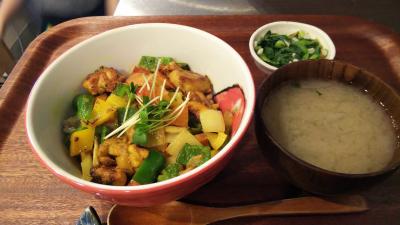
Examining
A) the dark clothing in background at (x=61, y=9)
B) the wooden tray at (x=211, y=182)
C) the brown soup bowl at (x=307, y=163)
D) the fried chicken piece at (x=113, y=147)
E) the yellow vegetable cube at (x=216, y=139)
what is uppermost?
the brown soup bowl at (x=307, y=163)

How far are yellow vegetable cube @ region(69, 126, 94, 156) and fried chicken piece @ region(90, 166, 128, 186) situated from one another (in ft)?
0.28

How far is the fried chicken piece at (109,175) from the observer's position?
851mm

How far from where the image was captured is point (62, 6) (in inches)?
97.0

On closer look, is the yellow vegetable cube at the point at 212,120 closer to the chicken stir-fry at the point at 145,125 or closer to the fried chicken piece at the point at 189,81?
the chicken stir-fry at the point at 145,125

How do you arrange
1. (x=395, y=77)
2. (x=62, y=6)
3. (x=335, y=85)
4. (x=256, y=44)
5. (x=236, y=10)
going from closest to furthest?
1. (x=335, y=85)
2. (x=395, y=77)
3. (x=256, y=44)
4. (x=236, y=10)
5. (x=62, y=6)

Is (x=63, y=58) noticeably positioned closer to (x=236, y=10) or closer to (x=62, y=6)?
(x=236, y=10)

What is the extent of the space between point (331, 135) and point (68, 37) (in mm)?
1127

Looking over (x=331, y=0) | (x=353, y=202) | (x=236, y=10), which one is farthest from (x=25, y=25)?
(x=353, y=202)

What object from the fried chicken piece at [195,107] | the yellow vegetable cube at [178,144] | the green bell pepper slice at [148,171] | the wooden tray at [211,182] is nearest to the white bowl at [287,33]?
the wooden tray at [211,182]

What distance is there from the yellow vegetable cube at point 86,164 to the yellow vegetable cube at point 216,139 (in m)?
0.32

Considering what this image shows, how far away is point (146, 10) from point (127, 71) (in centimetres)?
96

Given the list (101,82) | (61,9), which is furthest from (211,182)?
(61,9)

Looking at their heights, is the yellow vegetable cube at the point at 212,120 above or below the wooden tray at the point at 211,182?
above

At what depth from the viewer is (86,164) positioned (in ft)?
3.04
